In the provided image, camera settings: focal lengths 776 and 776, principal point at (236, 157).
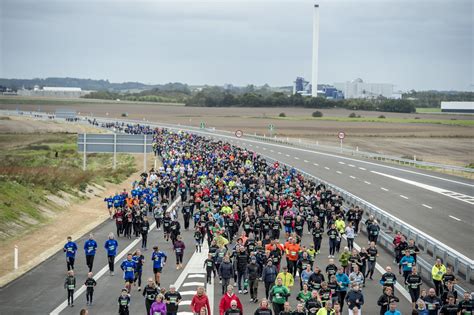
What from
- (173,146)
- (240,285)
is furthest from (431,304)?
(173,146)

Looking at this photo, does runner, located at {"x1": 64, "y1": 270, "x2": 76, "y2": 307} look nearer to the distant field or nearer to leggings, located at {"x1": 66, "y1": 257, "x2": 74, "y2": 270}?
leggings, located at {"x1": 66, "y1": 257, "x2": 74, "y2": 270}

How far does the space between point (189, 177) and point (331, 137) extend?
7824 centimetres

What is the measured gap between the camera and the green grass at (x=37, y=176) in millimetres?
37156

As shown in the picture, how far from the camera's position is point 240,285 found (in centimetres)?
2239

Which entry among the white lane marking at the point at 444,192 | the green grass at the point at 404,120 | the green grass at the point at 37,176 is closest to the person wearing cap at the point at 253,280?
the green grass at the point at 37,176

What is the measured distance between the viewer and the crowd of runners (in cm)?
1734

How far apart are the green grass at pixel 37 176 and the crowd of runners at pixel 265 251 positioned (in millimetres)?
5096

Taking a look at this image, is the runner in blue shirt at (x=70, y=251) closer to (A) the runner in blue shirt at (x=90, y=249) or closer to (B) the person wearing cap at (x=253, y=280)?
(A) the runner in blue shirt at (x=90, y=249)

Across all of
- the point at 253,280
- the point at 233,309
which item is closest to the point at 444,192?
the point at 253,280

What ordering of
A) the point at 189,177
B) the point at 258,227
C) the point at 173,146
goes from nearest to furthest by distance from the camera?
the point at 258,227, the point at 189,177, the point at 173,146

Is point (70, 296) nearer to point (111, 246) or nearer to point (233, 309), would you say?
point (111, 246)

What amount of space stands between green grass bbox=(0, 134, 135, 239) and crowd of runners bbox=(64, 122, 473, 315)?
16.7ft

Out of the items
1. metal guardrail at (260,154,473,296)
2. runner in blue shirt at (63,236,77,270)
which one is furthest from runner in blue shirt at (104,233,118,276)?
metal guardrail at (260,154,473,296)

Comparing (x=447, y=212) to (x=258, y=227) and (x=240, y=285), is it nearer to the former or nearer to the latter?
(x=258, y=227)
